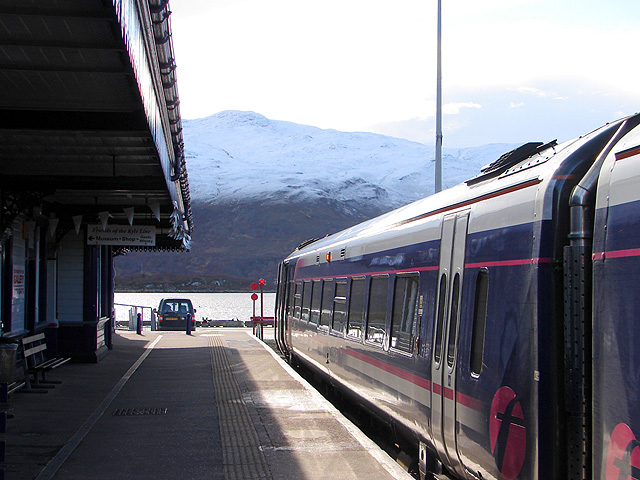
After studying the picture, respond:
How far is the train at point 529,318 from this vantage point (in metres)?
4.07

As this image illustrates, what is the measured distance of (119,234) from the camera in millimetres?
17312

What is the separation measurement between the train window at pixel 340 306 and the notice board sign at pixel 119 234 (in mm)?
6728

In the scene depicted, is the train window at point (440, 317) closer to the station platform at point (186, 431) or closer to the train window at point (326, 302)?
the station platform at point (186, 431)

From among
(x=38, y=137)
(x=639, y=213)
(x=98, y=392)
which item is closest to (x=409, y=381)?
(x=639, y=213)

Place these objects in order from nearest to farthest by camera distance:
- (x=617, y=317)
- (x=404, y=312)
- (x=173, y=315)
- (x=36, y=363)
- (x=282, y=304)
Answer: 1. (x=617, y=317)
2. (x=404, y=312)
3. (x=36, y=363)
4. (x=282, y=304)
5. (x=173, y=315)

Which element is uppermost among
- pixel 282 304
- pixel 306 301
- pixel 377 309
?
pixel 377 309

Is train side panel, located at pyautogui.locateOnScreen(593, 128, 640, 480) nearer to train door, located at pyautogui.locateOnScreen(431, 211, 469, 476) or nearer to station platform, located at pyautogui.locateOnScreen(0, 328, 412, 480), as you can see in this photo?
train door, located at pyautogui.locateOnScreen(431, 211, 469, 476)

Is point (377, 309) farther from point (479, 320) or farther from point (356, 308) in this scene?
point (479, 320)

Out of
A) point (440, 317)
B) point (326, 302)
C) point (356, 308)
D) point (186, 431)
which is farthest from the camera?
point (326, 302)

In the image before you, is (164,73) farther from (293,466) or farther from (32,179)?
(293,466)

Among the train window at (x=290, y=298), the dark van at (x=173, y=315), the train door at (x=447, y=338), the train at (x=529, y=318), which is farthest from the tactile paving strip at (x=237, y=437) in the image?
the dark van at (x=173, y=315)

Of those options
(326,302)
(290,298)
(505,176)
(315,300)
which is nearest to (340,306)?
(326,302)

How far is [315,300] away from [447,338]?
7.70 metres

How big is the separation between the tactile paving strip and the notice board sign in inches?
146
